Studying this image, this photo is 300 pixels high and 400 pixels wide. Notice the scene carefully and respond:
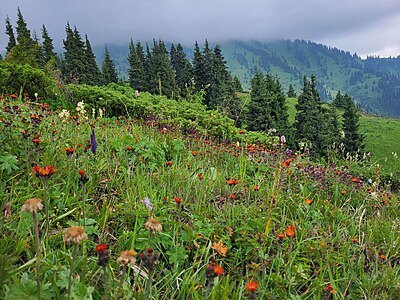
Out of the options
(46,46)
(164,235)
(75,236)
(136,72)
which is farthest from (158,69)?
(75,236)

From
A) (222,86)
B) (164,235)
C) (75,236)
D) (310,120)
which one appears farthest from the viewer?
(222,86)

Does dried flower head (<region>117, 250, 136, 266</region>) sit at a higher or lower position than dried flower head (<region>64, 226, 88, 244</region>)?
lower

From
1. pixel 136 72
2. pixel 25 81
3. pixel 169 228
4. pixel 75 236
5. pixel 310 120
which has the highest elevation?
pixel 136 72

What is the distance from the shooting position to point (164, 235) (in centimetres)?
214

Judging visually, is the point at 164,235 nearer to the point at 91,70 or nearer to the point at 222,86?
the point at 222,86

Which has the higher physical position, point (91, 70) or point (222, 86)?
point (91, 70)

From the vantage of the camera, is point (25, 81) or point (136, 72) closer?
point (25, 81)

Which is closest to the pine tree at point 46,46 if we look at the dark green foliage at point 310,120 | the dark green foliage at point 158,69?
the dark green foliage at point 158,69

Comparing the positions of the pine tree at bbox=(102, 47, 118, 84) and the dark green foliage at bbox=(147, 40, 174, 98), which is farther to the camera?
→ the pine tree at bbox=(102, 47, 118, 84)

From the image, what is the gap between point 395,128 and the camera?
165ft

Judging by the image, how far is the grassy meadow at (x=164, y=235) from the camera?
5.18ft

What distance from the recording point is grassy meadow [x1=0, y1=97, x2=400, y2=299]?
Result: 1579 mm

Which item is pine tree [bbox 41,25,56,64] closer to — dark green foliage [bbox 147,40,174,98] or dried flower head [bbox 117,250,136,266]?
dark green foliage [bbox 147,40,174,98]

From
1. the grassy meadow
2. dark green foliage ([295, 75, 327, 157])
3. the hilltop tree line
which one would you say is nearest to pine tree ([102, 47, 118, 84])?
the hilltop tree line
